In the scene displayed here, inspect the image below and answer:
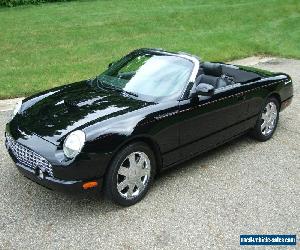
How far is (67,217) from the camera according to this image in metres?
Result: 4.50

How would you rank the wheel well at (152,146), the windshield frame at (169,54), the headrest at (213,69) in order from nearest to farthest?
1. the wheel well at (152,146)
2. the windshield frame at (169,54)
3. the headrest at (213,69)

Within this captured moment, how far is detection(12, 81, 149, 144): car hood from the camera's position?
14.8 feet

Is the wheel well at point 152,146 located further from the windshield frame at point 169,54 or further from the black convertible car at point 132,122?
the windshield frame at point 169,54

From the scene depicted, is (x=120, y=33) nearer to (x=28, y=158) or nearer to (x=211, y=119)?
(x=211, y=119)

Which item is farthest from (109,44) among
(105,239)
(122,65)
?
(105,239)

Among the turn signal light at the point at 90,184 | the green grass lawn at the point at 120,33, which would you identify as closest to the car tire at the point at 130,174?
the turn signal light at the point at 90,184

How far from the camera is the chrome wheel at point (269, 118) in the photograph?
262 inches

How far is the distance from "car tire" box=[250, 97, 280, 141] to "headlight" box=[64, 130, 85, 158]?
10.4 feet

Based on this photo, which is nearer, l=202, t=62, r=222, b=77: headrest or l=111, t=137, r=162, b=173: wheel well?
l=111, t=137, r=162, b=173: wheel well

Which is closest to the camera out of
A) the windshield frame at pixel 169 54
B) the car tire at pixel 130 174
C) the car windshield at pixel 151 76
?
the car tire at pixel 130 174

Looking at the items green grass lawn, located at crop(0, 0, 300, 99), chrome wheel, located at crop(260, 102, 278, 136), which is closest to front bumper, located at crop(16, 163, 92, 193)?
chrome wheel, located at crop(260, 102, 278, 136)

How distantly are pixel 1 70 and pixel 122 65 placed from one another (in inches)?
189

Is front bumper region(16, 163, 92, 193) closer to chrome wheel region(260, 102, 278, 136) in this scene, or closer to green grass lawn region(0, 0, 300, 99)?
chrome wheel region(260, 102, 278, 136)

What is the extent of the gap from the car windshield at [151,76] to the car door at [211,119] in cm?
31
